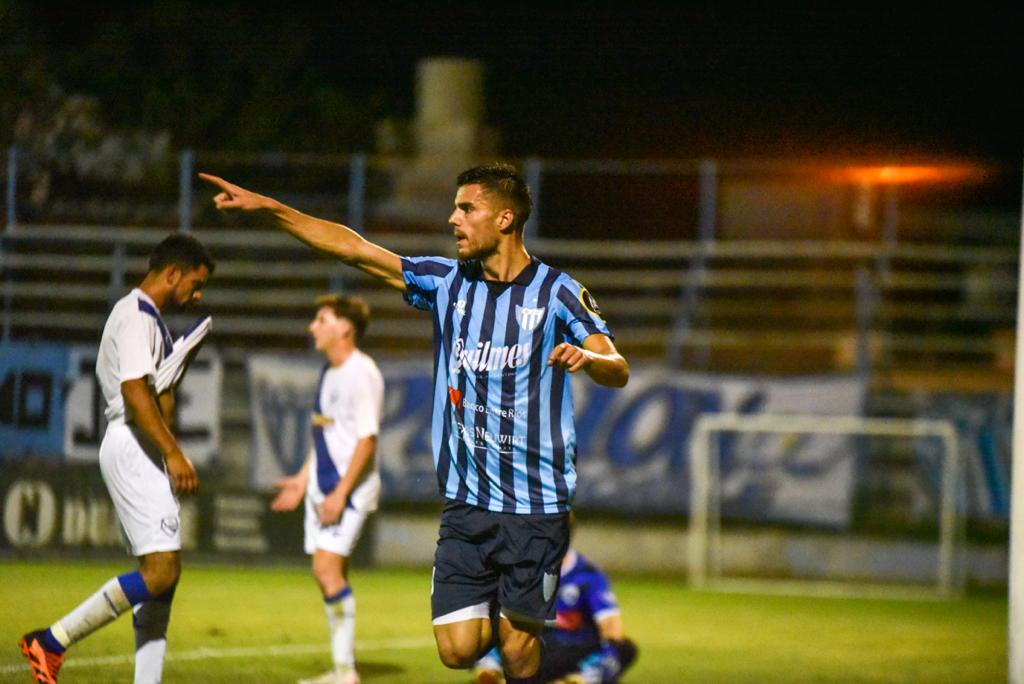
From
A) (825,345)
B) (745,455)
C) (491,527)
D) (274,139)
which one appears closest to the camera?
(491,527)

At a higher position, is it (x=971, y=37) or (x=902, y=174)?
(x=971, y=37)

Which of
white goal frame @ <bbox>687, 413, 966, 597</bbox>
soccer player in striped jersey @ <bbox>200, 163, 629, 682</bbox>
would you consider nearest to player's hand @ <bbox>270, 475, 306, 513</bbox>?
soccer player in striped jersey @ <bbox>200, 163, 629, 682</bbox>

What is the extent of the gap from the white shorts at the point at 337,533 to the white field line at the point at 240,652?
1.02 meters

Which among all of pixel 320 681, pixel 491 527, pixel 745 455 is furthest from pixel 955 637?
pixel 491 527

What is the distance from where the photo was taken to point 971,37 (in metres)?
20.4

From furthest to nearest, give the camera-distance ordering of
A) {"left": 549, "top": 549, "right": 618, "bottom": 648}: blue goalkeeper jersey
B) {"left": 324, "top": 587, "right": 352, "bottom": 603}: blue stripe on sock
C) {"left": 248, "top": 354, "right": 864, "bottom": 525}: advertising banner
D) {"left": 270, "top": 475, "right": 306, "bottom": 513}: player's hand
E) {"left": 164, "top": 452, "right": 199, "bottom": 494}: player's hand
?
{"left": 248, "top": 354, "right": 864, "bottom": 525}: advertising banner → {"left": 270, "top": 475, "right": 306, "bottom": 513}: player's hand → {"left": 324, "top": 587, "right": 352, "bottom": 603}: blue stripe on sock → {"left": 549, "top": 549, "right": 618, "bottom": 648}: blue goalkeeper jersey → {"left": 164, "top": 452, "right": 199, "bottom": 494}: player's hand

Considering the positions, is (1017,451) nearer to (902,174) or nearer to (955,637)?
(955,637)

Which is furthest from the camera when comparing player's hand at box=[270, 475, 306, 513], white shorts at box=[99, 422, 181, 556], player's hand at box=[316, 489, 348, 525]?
player's hand at box=[270, 475, 306, 513]

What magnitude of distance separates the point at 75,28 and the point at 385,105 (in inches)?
177

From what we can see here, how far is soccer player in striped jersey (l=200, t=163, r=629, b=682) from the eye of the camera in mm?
5750

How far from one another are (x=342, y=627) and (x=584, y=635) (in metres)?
1.30

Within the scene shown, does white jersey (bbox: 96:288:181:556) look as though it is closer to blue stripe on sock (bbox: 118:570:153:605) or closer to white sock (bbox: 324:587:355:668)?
blue stripe on sock (bbox: 118:570:153:605)

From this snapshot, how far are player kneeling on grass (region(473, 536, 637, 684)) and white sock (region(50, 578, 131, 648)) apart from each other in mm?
1826

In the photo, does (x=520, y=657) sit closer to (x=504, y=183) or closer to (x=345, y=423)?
(x=504, y=183)
